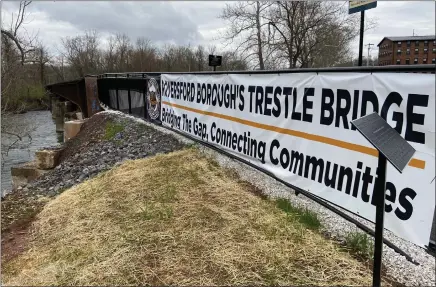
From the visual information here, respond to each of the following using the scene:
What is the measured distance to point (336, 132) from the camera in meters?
4.13

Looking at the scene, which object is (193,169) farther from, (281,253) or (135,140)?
(135,140)

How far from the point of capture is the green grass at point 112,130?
42.6 ft

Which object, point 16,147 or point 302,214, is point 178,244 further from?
point 16,147

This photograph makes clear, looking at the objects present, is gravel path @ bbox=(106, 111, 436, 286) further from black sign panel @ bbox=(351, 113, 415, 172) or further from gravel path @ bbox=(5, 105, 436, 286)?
black sign panel @ bbox=(351, 113, 415, 172)

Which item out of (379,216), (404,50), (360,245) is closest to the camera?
(379,216)

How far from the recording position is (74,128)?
18.9 metres

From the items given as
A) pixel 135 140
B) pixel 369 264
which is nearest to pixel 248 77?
pixel 369 264

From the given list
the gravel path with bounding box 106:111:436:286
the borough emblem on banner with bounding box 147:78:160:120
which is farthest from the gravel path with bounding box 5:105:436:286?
the borough emblem on banner with bounding box 147:78:160:120

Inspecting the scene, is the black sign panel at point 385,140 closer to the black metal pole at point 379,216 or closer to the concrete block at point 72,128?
the black metal pole at point 379,216

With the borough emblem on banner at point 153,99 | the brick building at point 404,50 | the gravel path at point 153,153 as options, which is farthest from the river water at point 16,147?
the brick building at point 404,50

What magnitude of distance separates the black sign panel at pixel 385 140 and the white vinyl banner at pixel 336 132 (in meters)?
0.77

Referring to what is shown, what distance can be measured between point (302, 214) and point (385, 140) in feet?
6.57

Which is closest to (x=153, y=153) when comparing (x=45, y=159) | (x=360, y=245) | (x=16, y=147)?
(x=45, y=159)

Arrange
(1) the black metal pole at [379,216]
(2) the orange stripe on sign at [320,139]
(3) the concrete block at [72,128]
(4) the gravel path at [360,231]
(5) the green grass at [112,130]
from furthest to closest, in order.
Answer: (3) the concrete block at [72,128] < (5) the green grass at [112,130] < (2) the orange stripe on sign at [320,139] < (4) the gravel path at [360,231] < (1) the black metal pole at [379,216]
